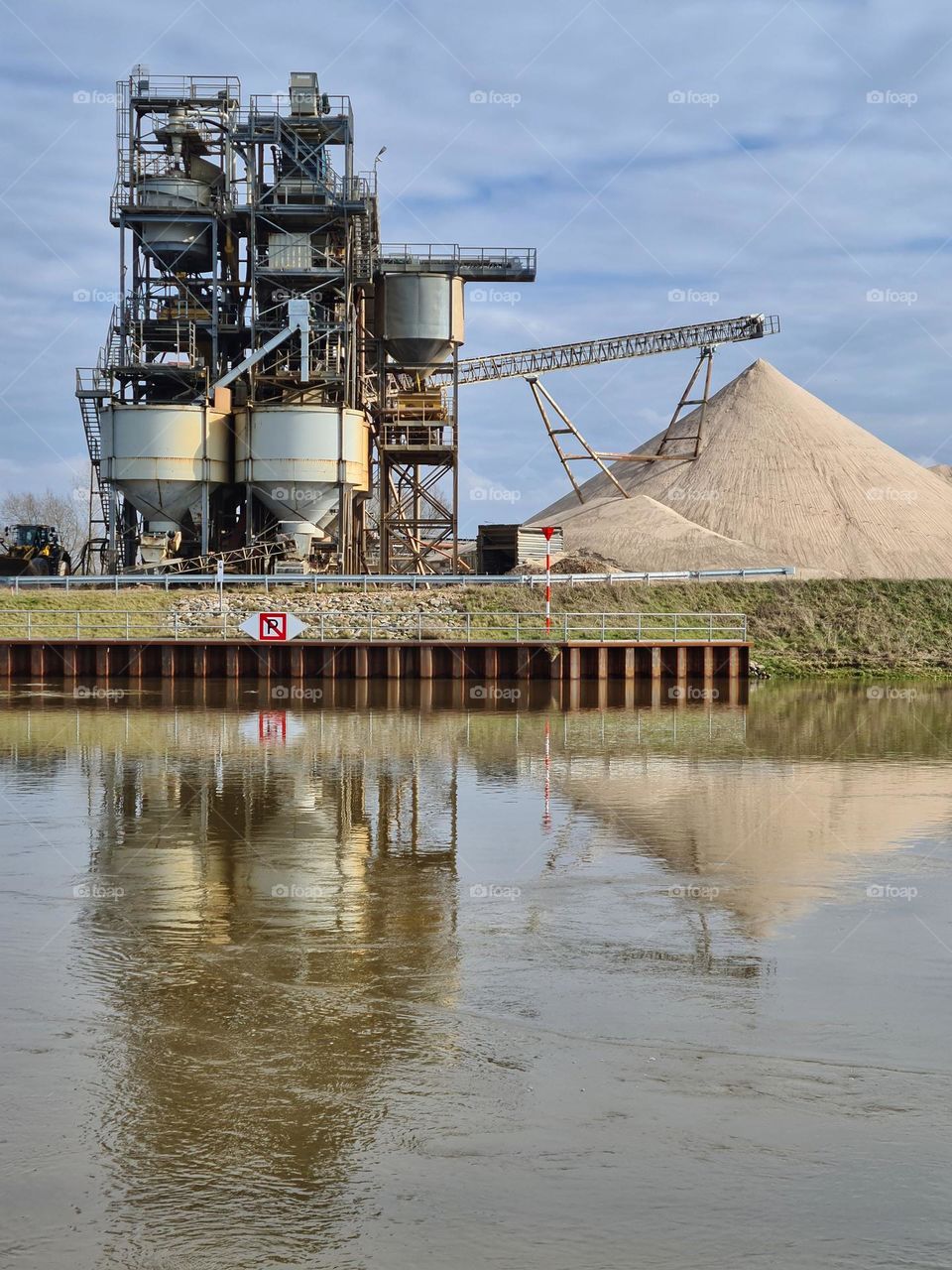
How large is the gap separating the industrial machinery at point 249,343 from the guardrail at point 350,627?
28.3 feet

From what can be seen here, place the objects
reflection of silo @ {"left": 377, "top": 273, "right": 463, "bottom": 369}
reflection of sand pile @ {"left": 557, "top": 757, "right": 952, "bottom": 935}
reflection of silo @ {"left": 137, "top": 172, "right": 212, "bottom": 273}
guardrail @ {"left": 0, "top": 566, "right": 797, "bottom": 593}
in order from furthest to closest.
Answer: reflection of silo @ {"left": 377, "top": 273, "right": 463, "bottom": 369} < reflection of silo @ {"left": 137, "top": 172, "right": 212, "bottom": 273} < guardrail @ {"left": 0, "top": 566, "right": 797, "bottom": 593} < reflection of sand pile @ {"left": 557, "top": 757, "right": 952, "bottom": 935}

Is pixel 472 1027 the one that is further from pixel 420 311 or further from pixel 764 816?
pixel 420 311

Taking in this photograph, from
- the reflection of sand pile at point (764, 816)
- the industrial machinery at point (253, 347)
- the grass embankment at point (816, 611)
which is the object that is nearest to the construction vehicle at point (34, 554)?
the industrial machinery at point (253, 347)

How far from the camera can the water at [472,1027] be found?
7809mm

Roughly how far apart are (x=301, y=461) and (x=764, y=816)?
39.6 metres

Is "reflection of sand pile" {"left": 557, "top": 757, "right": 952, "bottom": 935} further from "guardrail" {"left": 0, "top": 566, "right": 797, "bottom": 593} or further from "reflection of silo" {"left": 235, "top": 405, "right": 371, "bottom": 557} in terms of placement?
"reflection of silo" {"left": 235, "top": 405, "right": 371, "bottom": 557}

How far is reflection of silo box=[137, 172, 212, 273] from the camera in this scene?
2352 inches

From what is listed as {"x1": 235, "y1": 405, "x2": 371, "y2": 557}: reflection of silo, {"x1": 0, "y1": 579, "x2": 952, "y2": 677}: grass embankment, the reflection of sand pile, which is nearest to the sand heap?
{"x1": 0, "y1": 579, "x2": 952, "y2": 677}: grass embankment

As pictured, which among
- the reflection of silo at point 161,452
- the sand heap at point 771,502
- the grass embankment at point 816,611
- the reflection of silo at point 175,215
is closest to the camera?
the grass embankment at point 816,611

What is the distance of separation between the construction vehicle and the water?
39.3 metres

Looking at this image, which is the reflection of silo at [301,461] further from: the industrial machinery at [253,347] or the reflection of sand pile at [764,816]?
the reflection of sand pile at [764,816]

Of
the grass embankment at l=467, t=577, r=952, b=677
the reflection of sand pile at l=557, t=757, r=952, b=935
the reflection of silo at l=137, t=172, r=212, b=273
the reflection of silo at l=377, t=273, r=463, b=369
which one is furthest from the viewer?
the reflection of silo at l=377, t=273, r=463, b=369

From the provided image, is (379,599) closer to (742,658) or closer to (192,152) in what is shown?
(742,658)

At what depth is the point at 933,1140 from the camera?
28.8 feet
